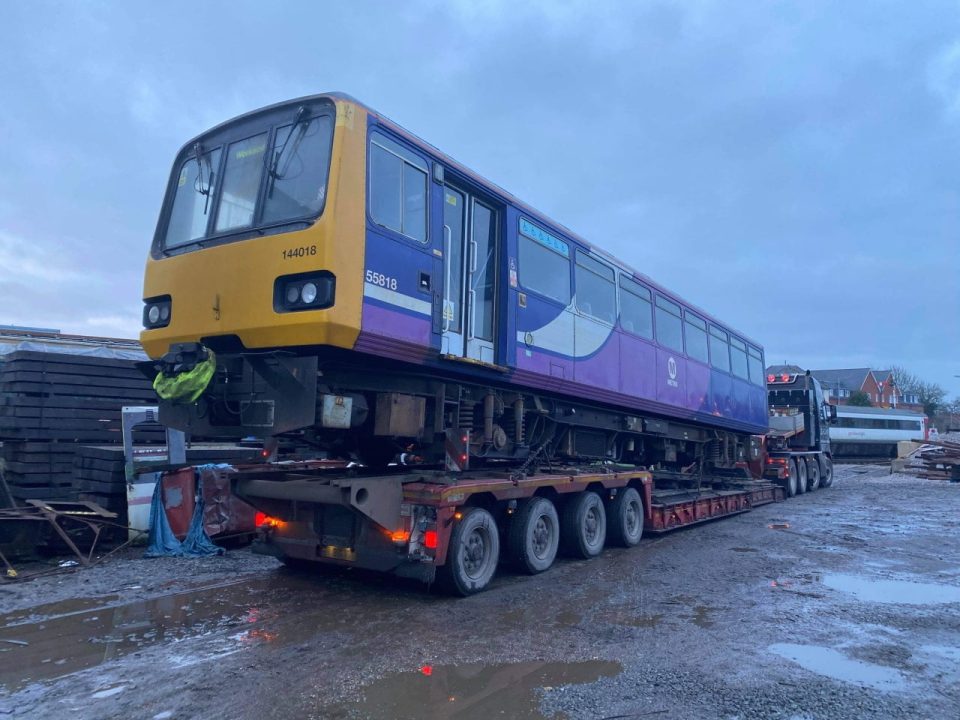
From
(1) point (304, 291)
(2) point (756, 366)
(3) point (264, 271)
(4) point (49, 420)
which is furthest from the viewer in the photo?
(2) point (756, 366)

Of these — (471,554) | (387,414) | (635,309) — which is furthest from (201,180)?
(635,309)

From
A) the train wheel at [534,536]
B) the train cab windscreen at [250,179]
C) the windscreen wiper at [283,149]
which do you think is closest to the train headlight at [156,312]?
the train cab windscreen at [250,179]

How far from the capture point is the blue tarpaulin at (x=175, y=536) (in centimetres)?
811

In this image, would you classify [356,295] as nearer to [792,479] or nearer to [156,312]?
[156,312]

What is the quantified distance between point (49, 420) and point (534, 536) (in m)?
6.52

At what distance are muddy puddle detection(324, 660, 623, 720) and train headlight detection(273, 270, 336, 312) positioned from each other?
A: 8.77 ft

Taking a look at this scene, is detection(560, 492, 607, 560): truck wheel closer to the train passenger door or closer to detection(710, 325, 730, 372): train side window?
the train passenger door

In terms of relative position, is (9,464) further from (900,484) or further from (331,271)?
(900,484)

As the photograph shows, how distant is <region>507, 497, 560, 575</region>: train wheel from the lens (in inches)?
297

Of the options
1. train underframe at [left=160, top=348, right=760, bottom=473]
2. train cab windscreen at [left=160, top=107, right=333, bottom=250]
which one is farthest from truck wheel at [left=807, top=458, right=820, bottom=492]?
train cab windscreen at [left=160, top=107, right=333, bottom=250]

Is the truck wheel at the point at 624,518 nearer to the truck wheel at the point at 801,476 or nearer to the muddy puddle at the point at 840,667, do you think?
the muddy puddle at the point at 840,667

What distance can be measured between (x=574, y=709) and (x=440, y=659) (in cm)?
114

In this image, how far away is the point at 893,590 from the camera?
7301 millimetres

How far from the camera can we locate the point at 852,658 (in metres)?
5.01
